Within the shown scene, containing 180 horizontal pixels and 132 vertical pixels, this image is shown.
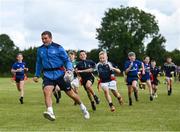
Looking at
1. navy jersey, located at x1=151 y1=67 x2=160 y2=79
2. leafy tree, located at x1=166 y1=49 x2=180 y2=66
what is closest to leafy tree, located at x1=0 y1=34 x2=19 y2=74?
leafy tree, located at x1=166 y1=49 x2=180 y2=66

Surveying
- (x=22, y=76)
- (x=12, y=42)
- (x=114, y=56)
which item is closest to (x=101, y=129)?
(x=22, y=76)

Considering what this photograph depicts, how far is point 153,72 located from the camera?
88.3 feet

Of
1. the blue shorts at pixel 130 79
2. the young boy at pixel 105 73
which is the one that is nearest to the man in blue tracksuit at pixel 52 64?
the young boy at pixel 105 73

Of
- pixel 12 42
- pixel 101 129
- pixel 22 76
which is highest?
pixel 12 42

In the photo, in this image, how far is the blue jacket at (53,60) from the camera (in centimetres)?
1359

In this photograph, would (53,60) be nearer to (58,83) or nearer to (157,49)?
(58,83)

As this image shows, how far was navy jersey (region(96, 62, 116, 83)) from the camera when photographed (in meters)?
17.2

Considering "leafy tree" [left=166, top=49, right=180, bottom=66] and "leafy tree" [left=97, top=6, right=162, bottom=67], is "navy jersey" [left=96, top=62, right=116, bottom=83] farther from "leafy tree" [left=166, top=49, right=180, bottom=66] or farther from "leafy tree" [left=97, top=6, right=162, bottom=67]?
"leafy tree" [left=166, top=49, right=180, bottom=66]

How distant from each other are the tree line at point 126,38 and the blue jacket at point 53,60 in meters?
92.7

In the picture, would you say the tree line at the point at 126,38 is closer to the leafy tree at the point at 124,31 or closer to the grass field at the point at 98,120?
the leafy tree at the point at 124,31

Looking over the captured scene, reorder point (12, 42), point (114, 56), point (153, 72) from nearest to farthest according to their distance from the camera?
point (153, 72) → point (114, 56) → point (12, 42)

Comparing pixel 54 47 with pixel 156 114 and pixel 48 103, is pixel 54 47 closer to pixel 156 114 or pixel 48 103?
pixel 48 103

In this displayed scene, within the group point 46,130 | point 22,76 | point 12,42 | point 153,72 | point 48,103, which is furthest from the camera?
point 12,42

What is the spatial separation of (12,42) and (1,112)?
12825 centimetres
